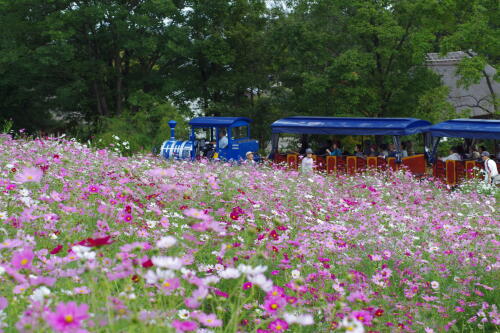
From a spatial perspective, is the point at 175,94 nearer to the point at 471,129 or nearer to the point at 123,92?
the point at 123,92

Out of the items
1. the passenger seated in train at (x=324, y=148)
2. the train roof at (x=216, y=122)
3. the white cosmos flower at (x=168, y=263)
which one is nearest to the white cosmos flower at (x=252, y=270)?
the white cosmos flower at (x=168, y=263)

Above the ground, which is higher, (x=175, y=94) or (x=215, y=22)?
(x=215, y=22)

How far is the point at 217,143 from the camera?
22000mm

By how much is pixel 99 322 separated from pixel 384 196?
8.82 meters

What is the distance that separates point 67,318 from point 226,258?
9.81 feet

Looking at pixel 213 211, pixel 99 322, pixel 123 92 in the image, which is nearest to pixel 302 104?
pixel 123 92

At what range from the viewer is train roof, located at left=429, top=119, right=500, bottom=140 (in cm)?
1688

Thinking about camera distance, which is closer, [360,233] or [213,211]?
[360,233]

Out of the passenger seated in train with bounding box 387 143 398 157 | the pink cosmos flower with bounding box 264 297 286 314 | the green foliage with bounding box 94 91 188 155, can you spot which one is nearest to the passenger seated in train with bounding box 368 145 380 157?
the passenger seated in train with bounding box 387 143 398 157

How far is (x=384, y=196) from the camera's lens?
10.8m

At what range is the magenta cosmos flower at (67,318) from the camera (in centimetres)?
216

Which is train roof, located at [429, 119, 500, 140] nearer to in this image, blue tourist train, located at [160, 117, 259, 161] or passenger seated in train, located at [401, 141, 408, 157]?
passenger seated in train, located at [401, 141, 408, 157]

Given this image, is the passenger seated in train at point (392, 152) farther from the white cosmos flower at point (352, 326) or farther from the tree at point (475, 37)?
the white cosmos flower at point (352, 326)

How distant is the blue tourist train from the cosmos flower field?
1276 centimetres
